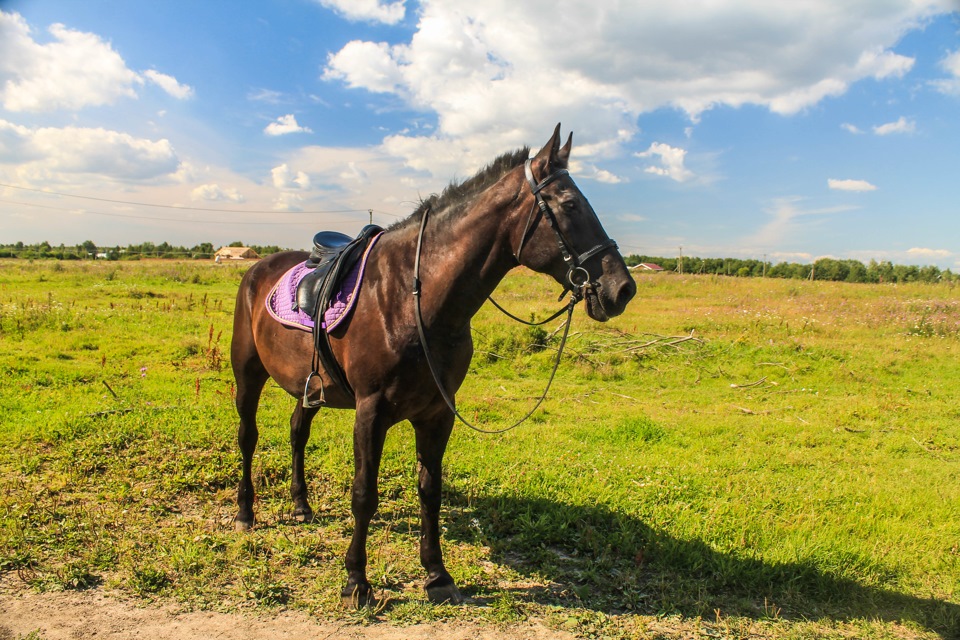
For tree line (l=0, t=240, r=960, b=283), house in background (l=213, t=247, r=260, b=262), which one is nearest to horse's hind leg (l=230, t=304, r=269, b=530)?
tree line (l=0, t=240, r=960, b=283)

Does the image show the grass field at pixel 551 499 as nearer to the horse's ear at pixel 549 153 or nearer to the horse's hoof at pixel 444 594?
the horse's hoof at pixel 444 594

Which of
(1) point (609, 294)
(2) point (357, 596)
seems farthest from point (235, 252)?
(1) point (609, 294)

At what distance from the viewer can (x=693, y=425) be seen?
6.95 m

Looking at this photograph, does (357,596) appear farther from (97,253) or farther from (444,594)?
(97,253)

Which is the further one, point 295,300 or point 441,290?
point 295,300

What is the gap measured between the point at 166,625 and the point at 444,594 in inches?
62.3

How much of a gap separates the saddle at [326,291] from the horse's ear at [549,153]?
1.40 metres

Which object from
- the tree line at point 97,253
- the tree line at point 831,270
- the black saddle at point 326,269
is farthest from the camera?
the tree line at point 97,253

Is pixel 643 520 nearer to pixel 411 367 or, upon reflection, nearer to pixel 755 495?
pixel 755 495

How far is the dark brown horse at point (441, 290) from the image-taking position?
281cm

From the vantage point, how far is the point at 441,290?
3111 mm

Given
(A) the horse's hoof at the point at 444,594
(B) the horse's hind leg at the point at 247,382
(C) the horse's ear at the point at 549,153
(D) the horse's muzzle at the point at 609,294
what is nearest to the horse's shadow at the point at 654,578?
(A) the horse's hoof at the point at 444,594

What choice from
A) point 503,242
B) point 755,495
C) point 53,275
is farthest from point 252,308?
point 53,275

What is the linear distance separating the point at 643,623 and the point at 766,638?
0.70 metres
